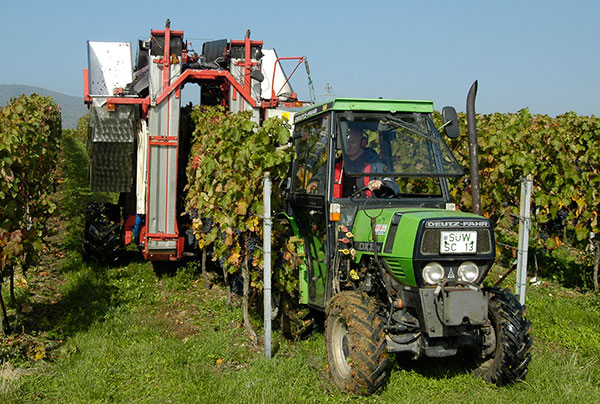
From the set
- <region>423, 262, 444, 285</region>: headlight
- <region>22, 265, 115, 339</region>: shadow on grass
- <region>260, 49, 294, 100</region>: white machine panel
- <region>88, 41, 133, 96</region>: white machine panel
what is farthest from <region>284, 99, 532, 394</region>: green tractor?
<region>88, 41, 133, 96</region>: white machine panel

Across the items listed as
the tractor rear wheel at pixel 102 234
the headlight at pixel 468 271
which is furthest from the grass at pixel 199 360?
the tractor rear wheel at pixel 102 234

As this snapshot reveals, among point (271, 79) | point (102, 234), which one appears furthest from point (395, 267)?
point (102, 234)

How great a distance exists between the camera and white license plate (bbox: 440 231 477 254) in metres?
4.40

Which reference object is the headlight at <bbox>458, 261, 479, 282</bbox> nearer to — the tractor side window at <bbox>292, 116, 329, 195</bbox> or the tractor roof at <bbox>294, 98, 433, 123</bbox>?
the tractor side window at <bbox>292, 116, 329, 195</bbox>

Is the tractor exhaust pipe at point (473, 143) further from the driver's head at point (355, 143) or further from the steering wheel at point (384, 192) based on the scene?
the driver's head at point (355, 143)

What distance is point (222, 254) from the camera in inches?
250

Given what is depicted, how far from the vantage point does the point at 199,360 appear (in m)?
5.41

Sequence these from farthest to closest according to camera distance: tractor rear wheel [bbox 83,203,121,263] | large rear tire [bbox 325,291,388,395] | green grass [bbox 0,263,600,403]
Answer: tractor rear wheel [bbox 83,203,121,263] < green grass [bbox 0,263,600,403] < large rear tire [bbox 325,291,388,395]

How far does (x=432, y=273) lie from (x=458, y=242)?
0.29 metres

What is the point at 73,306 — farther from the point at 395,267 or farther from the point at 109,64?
the point at 395,267

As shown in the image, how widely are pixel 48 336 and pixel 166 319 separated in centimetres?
129

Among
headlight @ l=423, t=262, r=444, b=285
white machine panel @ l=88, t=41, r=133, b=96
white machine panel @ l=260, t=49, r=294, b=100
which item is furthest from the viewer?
white machine panel @ l=88, t=41, r=133, b=96

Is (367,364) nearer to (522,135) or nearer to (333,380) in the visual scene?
(333,380)

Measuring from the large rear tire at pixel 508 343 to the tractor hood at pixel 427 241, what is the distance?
0.32 metres
